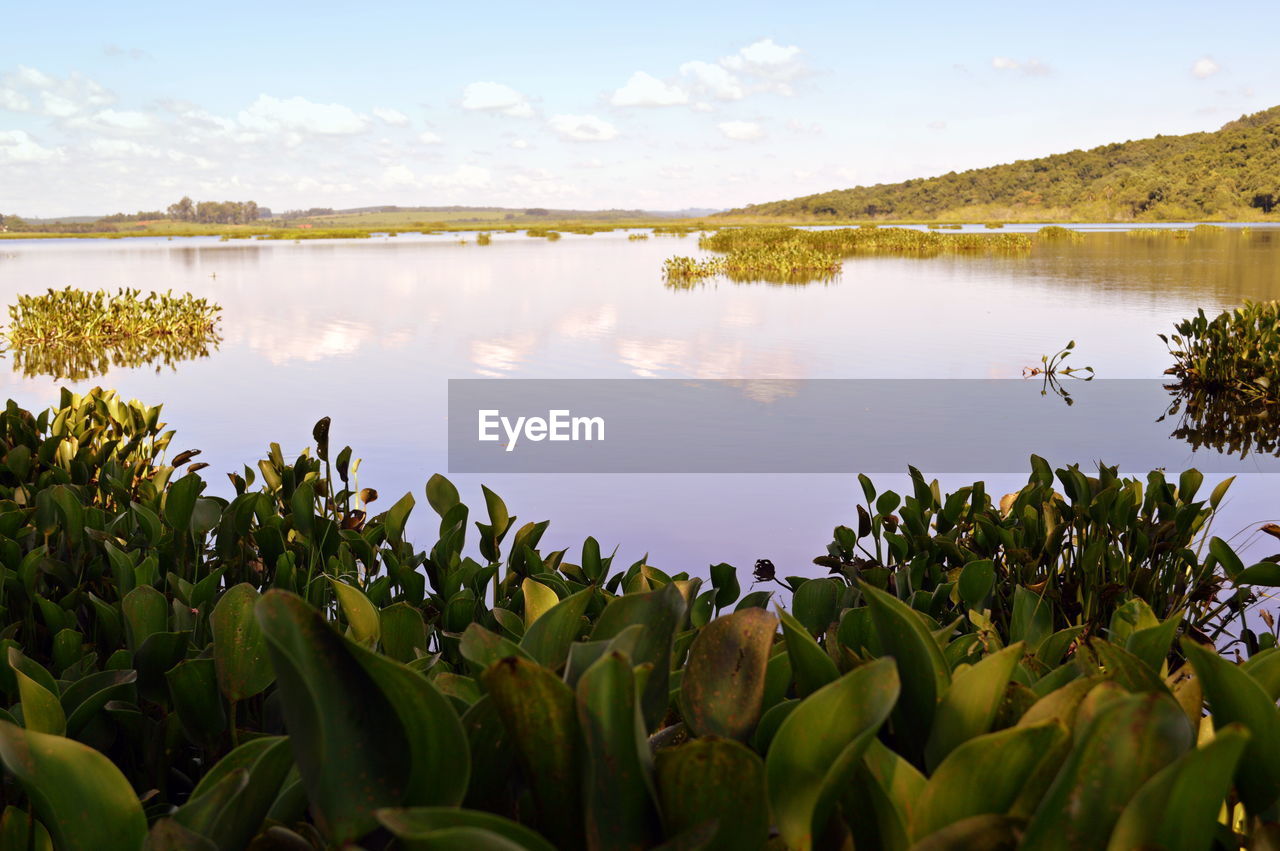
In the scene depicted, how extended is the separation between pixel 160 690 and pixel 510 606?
0.86m

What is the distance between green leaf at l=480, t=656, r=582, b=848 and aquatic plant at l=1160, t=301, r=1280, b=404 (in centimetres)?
1162

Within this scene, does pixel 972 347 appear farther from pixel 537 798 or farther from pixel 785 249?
pixel 785 249

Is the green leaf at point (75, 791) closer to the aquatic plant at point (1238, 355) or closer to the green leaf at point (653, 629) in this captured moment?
the green leaf at point (653, 629)

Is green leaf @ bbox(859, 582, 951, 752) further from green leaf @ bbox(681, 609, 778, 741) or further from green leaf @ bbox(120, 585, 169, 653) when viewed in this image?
green leaf @ bbox(120, 585, 169, 653)

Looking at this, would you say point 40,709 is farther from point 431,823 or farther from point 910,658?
point 910,658

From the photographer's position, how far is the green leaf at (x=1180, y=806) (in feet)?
2.72

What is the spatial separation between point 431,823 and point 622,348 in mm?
14352

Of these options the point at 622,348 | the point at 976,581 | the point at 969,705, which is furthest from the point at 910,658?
the point at 622,348

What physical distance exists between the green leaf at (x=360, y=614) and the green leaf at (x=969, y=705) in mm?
948

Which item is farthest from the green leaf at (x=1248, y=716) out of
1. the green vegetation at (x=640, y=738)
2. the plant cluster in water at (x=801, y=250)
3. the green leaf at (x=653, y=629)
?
the plant cluster in water at (x=801, y=250)

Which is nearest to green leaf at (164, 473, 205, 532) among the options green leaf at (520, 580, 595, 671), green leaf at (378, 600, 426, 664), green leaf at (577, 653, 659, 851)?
green leaf at (378, 600, 426, 664)

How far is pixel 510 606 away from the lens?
2531 mm

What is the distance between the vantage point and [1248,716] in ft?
3.50

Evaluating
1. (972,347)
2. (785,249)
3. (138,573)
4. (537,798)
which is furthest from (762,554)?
(785,249)
